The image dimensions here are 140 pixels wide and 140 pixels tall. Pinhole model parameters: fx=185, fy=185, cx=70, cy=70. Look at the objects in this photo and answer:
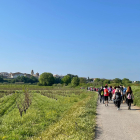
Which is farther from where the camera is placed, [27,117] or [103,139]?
[27,117]

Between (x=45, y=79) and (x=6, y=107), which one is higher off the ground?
(x=45, y=79)

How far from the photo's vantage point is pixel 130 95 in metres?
14.1

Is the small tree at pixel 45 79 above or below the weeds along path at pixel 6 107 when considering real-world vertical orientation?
above

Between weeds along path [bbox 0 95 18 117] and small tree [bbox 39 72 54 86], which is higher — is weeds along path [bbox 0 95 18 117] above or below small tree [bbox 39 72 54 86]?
below

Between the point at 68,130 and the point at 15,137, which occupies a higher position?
the point at 68,130

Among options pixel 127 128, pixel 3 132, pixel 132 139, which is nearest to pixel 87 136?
pixel 132 139

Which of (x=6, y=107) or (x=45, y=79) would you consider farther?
(x=45, y=79)

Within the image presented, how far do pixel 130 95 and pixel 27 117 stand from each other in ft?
25.8

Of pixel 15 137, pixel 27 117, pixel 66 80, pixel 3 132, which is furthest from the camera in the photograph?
pixel 66 80

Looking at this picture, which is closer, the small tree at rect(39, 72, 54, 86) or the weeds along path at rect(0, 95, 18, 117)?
the weeds along path at rect(0, 95, 18, 117)

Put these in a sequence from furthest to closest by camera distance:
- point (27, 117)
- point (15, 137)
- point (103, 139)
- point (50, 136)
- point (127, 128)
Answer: point (27, 117), point (15, 137), point (127, 128), point (50, 136), point (103, 139)

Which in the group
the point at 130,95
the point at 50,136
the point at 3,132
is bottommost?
the point at 3,132

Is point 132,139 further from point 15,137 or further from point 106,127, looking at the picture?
point 15,137

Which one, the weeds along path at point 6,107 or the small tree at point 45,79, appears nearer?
the weeds along path at point 6,107
